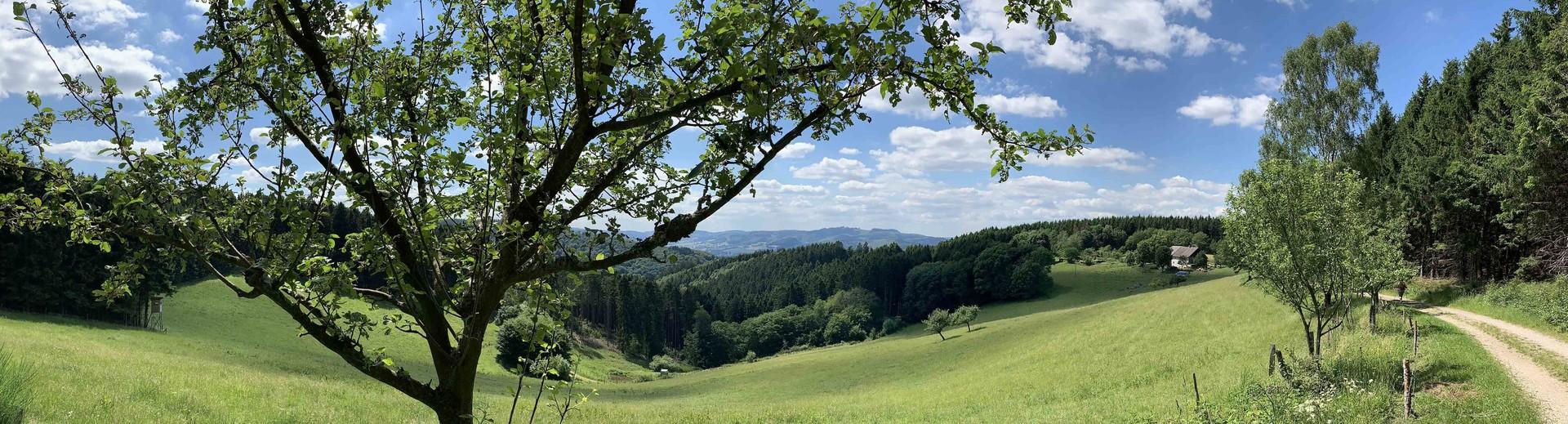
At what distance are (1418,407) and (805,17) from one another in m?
18.8

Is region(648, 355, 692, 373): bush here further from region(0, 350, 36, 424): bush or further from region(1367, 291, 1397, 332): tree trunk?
region(0, 350, 36, 424): bush


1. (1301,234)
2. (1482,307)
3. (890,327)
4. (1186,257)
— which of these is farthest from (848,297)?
(1301,234)

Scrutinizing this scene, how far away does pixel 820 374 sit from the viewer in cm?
5619

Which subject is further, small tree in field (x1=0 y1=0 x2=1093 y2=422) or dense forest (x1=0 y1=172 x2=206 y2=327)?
dense forest (x1=0 y1=172 x2=206 y2=327)

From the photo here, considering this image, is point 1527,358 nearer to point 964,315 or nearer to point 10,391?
point 10,391

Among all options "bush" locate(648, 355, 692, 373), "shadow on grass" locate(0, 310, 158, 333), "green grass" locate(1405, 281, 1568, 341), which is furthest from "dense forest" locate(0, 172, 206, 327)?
"green grass" locate(1405, 281, 1568, 341)

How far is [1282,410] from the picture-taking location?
12852 millimetres

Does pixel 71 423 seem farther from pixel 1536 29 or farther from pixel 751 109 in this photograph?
pixel 1536 29

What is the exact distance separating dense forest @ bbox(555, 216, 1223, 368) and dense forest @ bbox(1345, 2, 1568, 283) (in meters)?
65.1

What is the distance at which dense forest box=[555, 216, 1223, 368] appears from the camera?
117m

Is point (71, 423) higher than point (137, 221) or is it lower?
lower

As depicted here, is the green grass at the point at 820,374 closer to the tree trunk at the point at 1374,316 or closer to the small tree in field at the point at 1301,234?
the tree trunk at the point at 1374,316

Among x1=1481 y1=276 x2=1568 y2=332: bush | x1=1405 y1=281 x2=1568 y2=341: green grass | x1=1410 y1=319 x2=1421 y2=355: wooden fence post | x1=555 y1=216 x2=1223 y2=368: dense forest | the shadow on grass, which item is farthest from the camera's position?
x1=555 y1=216 x2=1223 y2=368: dense forest

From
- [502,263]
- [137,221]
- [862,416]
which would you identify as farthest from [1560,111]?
[137,221]
